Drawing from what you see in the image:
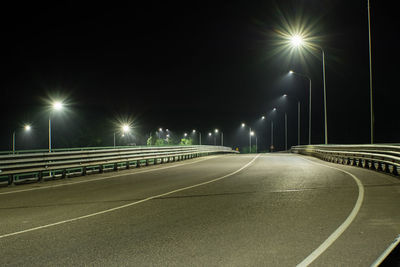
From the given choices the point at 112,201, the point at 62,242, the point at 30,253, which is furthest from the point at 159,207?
the point at 30,253

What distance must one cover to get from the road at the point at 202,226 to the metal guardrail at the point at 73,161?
2957mm

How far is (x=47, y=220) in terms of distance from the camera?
6742 millimetres

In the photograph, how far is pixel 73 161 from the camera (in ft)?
51.5

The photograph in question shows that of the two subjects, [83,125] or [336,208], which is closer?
[336,208]

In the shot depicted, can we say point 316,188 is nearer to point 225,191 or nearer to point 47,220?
point 225,191

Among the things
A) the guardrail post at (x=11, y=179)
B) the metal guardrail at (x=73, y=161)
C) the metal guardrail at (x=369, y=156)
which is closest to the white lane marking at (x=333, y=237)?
the metal guardrail at (x=369, y=156)

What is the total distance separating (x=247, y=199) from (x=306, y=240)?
3544 millimetres

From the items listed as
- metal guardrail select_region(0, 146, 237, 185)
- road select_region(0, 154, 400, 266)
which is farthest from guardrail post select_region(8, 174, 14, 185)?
road select_region(0, 154, 400, 266)

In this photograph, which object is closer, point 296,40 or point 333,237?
point 333,237

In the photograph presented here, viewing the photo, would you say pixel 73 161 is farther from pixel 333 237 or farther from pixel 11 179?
pixel 333 237

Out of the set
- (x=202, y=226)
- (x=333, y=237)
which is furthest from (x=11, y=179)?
(x=333, y=237)

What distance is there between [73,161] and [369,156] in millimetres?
13904

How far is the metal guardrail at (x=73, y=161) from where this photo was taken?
12.9 meters

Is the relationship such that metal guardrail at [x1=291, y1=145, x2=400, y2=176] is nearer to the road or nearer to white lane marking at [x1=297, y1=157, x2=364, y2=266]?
the road
